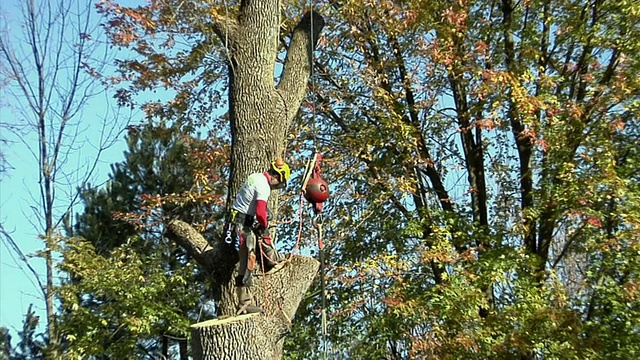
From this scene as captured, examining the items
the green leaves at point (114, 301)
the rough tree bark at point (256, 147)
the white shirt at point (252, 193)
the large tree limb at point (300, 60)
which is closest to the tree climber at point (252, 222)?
the white shirt at point (252, 193)

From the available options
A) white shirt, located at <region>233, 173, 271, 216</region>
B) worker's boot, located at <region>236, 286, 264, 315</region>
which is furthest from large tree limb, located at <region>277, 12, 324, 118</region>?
worker's boot, located at <region>236, 286, 264, 315</region>

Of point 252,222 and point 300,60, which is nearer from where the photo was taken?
point 252,222

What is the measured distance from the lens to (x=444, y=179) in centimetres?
1173

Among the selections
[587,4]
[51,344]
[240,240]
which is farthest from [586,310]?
[51,344]

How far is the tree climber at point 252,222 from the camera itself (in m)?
→ 5.86

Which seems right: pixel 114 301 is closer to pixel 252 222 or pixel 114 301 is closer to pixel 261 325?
pixel 252 222

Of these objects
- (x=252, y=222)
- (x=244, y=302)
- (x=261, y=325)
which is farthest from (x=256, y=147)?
(x=261, y=325)

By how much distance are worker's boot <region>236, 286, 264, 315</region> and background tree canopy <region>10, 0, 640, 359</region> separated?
3.18m

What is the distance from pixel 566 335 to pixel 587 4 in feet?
15.2

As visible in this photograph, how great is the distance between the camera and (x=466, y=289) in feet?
30.9

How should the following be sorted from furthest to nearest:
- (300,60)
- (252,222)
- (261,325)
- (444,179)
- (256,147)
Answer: (444,179) < (300,60) < (256,147) < (252,222) < (261,325)

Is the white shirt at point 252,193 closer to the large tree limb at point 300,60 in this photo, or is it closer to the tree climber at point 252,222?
the tree climber at point 252,222

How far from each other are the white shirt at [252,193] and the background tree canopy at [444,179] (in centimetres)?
260

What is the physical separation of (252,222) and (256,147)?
694 millimetres
